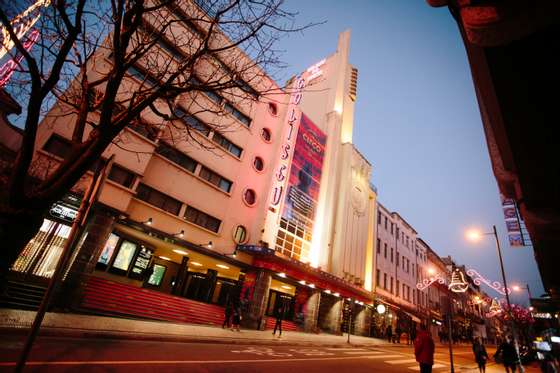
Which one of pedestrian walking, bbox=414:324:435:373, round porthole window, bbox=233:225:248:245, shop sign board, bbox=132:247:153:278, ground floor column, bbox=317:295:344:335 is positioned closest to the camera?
pedestrian walking, bbox=414:324:435:373

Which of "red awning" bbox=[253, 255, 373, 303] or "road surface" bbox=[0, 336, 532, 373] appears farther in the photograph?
"red awning" bbox=[253, 255, 373, 303]

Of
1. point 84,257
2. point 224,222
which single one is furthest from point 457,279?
point 84,257

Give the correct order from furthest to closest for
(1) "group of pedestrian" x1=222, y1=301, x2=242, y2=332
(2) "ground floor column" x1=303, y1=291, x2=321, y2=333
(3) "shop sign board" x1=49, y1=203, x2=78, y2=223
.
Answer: (2) "ground floor column" x1=303, y1=291, x2=321, y2=333, (1) "group of pedestrian" x1=222, y1=301, x2=242, y2=332, (3) "shop sign board" x1=49, y1=203, x2=78, y2=223

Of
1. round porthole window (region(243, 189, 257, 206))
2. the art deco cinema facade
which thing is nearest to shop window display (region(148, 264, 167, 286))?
the art deco cinema facade

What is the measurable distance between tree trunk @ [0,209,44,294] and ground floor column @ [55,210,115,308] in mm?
9384

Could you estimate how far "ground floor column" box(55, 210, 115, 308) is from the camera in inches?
472

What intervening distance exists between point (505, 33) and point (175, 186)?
59.2 ft

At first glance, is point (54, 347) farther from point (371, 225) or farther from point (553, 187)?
point (371, 225)

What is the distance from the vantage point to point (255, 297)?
18922 mm

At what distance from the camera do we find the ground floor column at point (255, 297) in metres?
18.3

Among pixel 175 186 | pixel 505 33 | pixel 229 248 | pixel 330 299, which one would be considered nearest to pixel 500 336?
pixel 330 299

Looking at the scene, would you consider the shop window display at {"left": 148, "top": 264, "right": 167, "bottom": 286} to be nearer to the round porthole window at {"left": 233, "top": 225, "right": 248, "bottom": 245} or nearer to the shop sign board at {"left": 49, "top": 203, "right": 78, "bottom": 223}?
the round porthole window at {"left": 233, "top": 225, "right": 248, "bottom": 245}

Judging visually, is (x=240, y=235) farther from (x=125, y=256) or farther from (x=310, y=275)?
(x=125, y=256)

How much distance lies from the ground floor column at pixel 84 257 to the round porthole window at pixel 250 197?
9.98 metres
